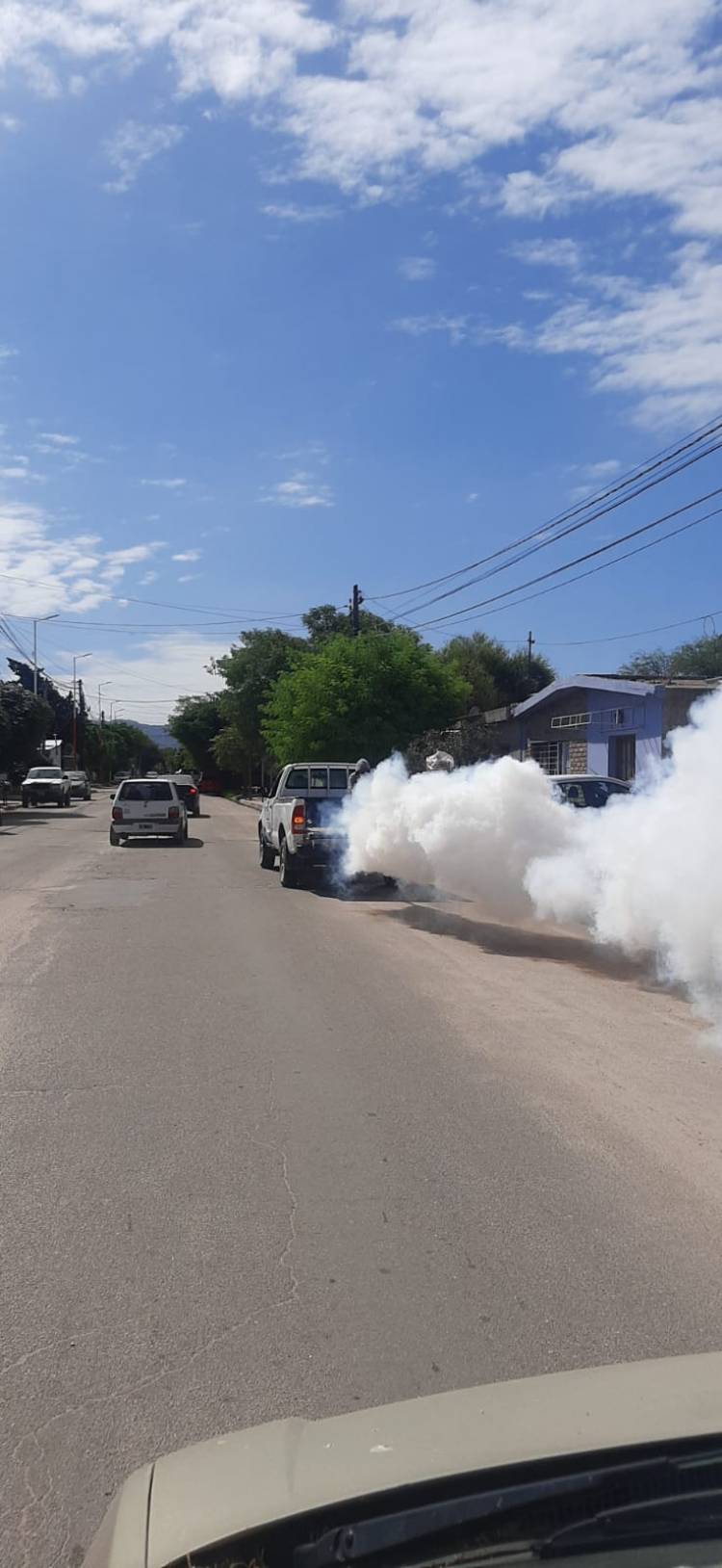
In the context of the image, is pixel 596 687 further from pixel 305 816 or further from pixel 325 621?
pixel 325 621

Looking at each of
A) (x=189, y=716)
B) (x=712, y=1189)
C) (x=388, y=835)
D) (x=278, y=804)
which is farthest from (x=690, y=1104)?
(x=189, y=716)

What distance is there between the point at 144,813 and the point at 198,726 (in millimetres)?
61504

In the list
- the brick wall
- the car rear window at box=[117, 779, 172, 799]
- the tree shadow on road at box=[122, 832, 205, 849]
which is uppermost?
the brick wall

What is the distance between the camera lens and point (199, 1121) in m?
6.28

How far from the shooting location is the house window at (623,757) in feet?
87.8

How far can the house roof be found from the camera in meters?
25.0

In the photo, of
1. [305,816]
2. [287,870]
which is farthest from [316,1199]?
[287,870]

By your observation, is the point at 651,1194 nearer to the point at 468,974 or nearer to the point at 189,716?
the point at 468,974

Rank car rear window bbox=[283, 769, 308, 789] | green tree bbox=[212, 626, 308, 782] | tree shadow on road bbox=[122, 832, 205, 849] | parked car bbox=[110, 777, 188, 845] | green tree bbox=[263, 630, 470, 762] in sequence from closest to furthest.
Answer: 1. car rear window bbox=[283, 769, 308, 789]
2. tree shadow on road bbox=[122, 832, 205, 849]
3. parked car bbox=[110, 777, 188, 845]
4. green tree bbox=[263, 630, 470, 762]
5. green tree bbox=[212, 626, 308, 782]

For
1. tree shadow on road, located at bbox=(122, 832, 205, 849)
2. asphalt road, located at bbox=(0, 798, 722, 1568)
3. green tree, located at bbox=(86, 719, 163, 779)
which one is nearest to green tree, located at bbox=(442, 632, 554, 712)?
tree shadow on road, located at bbox=(122, 832, 205, 849)

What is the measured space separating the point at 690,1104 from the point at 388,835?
29.1 ft

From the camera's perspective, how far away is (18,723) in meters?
42.7

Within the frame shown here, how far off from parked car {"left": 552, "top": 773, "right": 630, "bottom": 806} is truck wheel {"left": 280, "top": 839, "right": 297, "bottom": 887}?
448cm

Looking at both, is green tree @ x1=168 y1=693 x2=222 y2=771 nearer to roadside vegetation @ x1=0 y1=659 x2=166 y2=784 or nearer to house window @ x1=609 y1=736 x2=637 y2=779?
roadside vegetation @ x1=0 y1=659 x2=166 y2=784
